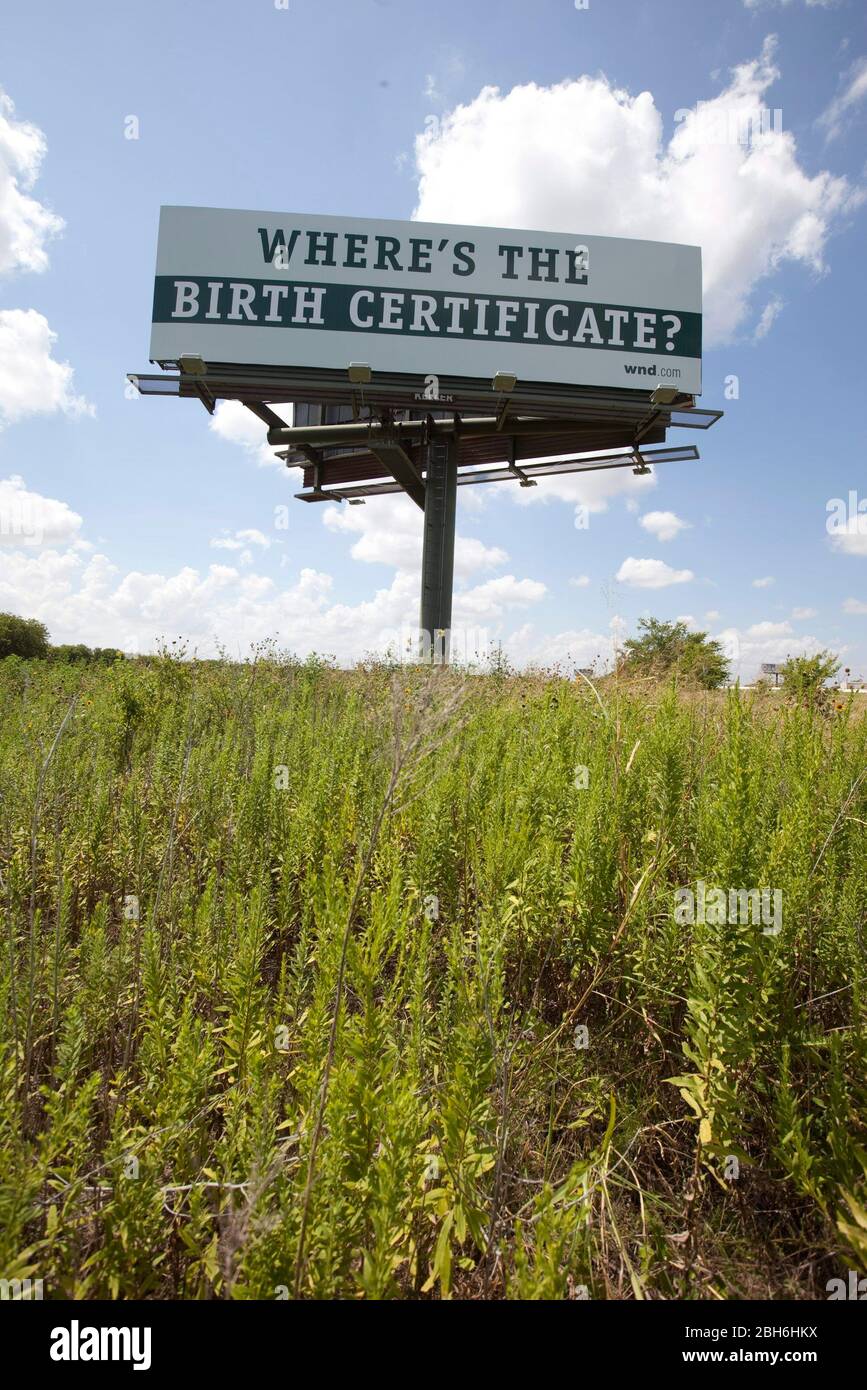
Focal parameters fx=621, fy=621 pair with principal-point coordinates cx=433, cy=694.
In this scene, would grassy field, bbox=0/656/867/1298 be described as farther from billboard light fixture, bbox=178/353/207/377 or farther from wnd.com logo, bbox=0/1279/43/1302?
billboard light fixture, bbox=178/353/207/377

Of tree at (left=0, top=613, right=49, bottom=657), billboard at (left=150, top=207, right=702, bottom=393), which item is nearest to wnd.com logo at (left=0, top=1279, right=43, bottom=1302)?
billboard at (left=150, top=207, right=702, bottom=393)

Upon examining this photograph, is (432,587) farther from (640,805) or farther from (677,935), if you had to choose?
(677,935)

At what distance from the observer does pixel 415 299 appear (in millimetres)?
9086

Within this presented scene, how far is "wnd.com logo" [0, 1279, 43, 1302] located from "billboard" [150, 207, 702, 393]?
32.1 ft

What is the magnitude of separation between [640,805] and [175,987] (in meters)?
1.89

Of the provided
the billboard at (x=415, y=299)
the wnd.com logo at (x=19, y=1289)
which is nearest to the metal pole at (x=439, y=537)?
the billboard at (x=415, y=299)

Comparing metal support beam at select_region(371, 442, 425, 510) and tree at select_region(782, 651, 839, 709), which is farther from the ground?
metal support beam at select_region(371, 442, 425, 510)

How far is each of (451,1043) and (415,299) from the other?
10.0m

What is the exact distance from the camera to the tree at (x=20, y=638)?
15.7m

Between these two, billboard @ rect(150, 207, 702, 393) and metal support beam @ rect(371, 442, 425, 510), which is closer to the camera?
billboard @ rect(150, 207, 702, 393)

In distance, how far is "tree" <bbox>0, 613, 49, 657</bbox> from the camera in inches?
618

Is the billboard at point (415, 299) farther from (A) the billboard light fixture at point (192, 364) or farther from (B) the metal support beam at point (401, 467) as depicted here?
(B) the metal support beam at point (401, 467)

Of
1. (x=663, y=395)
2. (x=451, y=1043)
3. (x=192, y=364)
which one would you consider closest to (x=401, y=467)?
(x=192, y=364)
